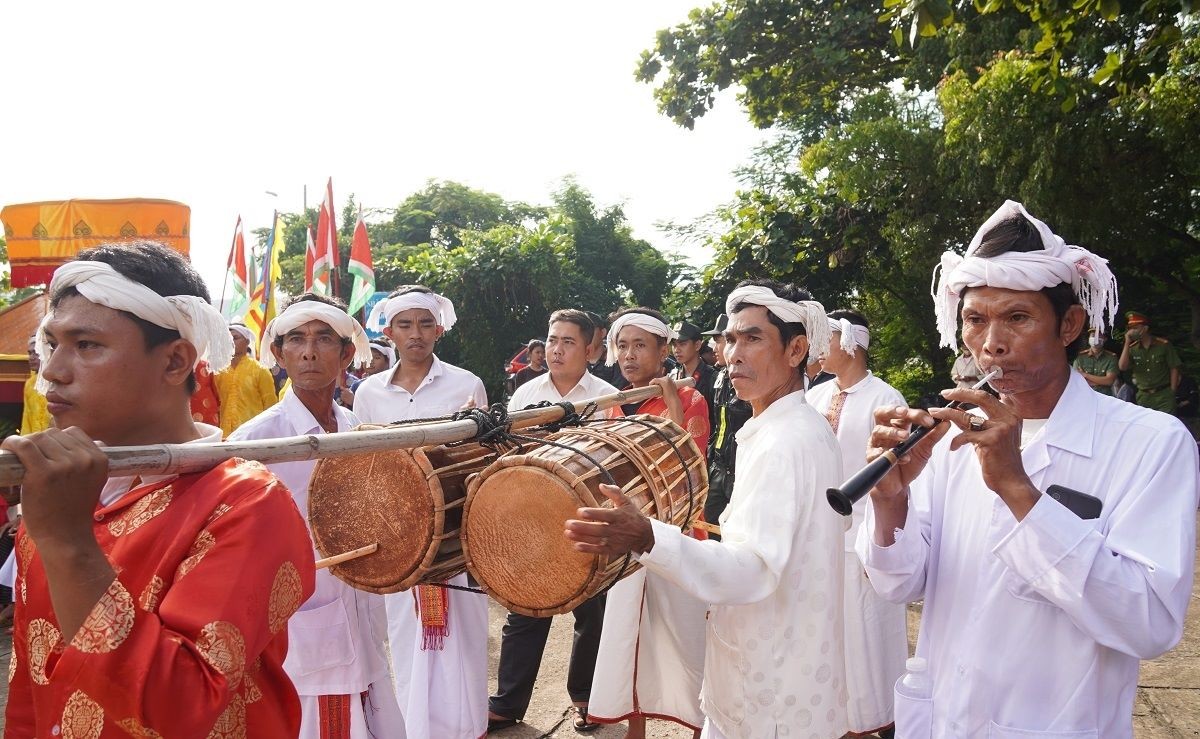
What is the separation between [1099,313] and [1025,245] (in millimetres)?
250

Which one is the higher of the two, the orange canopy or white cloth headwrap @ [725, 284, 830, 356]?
the orange canopy

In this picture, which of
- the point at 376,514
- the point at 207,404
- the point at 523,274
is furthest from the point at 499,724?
the point at 523,274

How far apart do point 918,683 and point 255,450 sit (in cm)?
177

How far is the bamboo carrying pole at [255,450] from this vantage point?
153 centimetres

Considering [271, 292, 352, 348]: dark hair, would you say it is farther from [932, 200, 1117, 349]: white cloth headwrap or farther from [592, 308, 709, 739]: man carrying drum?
[932, 200, 1117, 349]: white cloth headwrap

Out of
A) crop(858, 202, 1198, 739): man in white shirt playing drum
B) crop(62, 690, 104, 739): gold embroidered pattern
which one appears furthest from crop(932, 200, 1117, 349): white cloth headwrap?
crop(62, 690, 104, 739): gold embroidered pattern

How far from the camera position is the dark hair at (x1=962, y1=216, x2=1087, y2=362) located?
2162 millimetres

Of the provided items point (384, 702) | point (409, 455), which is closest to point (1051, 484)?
point (409, 455)

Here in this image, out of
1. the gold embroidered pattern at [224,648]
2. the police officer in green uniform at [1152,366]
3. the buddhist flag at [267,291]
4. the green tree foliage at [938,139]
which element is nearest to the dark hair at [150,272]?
the gold embroidered pattern at [224,648]

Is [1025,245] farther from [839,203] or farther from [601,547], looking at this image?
[839,203]

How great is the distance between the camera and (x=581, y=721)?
4645 millimetres

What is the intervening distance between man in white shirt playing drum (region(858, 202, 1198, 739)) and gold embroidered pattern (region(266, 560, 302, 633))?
4.56 feet

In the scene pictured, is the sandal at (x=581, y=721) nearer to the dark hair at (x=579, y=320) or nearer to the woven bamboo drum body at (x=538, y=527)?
the dark hair at (x=579, y=320)

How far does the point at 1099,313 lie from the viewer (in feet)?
7.11
